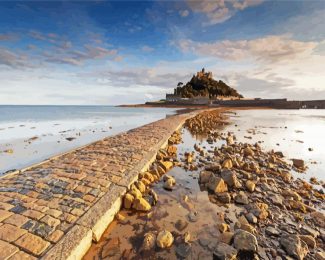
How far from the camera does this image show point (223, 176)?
5.52m

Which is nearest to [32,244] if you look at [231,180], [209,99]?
[231,180]

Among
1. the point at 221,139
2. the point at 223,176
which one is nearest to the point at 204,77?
the point at 221,139

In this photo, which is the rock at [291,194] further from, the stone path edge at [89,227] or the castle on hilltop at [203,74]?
the castle on hilltop at [203,74]

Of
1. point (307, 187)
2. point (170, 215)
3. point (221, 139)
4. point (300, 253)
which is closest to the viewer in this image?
point (300, 253)

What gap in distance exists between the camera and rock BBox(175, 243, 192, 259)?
3.04 m

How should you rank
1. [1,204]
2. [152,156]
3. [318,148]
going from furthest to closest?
[318,148]
[152,156]
[1,204]

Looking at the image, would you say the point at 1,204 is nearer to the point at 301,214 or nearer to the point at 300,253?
the point at 300,253

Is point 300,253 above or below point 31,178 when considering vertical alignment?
below

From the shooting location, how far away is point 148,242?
10.5ft

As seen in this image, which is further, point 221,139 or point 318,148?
point 221,139

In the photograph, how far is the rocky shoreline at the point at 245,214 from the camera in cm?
313

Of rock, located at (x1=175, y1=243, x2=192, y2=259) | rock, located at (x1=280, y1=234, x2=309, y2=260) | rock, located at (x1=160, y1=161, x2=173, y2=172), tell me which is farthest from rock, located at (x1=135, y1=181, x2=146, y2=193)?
rock, located at (x1=280, y1=234, x2=309, y2=260)

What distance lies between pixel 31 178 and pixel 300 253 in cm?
589

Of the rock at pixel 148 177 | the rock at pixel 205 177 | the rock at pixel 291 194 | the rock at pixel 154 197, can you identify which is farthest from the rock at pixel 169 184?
the rock at pixel 291 194
